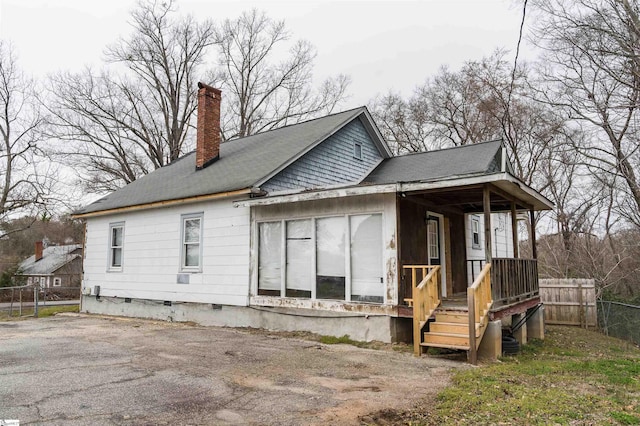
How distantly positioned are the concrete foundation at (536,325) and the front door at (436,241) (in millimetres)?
2429

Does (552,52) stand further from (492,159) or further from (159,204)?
(159,204)

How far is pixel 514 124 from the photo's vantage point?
77.8 feet

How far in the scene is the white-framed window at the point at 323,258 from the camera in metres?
8.70

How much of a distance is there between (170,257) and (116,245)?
10.4ft

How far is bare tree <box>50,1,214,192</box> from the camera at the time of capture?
2598cm

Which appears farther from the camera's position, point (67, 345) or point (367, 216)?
point (367, 216)

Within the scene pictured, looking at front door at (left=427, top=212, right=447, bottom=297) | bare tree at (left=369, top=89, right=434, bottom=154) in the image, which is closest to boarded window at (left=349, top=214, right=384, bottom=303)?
front door at (left=427, top=212, right=447, bottom=297)

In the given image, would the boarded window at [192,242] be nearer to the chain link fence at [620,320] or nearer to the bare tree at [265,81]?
the chain link fence at [620,320]

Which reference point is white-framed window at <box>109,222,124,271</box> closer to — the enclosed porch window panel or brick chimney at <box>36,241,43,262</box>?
the enclosed porch window panel

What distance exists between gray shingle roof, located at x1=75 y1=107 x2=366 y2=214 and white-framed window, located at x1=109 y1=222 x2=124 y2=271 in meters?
0.69

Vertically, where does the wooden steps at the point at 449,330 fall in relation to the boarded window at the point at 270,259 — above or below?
below

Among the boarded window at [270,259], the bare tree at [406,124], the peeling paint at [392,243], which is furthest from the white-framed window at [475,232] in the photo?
the bare tree at [406,124]

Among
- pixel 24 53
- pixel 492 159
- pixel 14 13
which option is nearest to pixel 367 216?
pixel 492 159

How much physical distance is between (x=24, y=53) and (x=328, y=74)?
18263 millimetres
